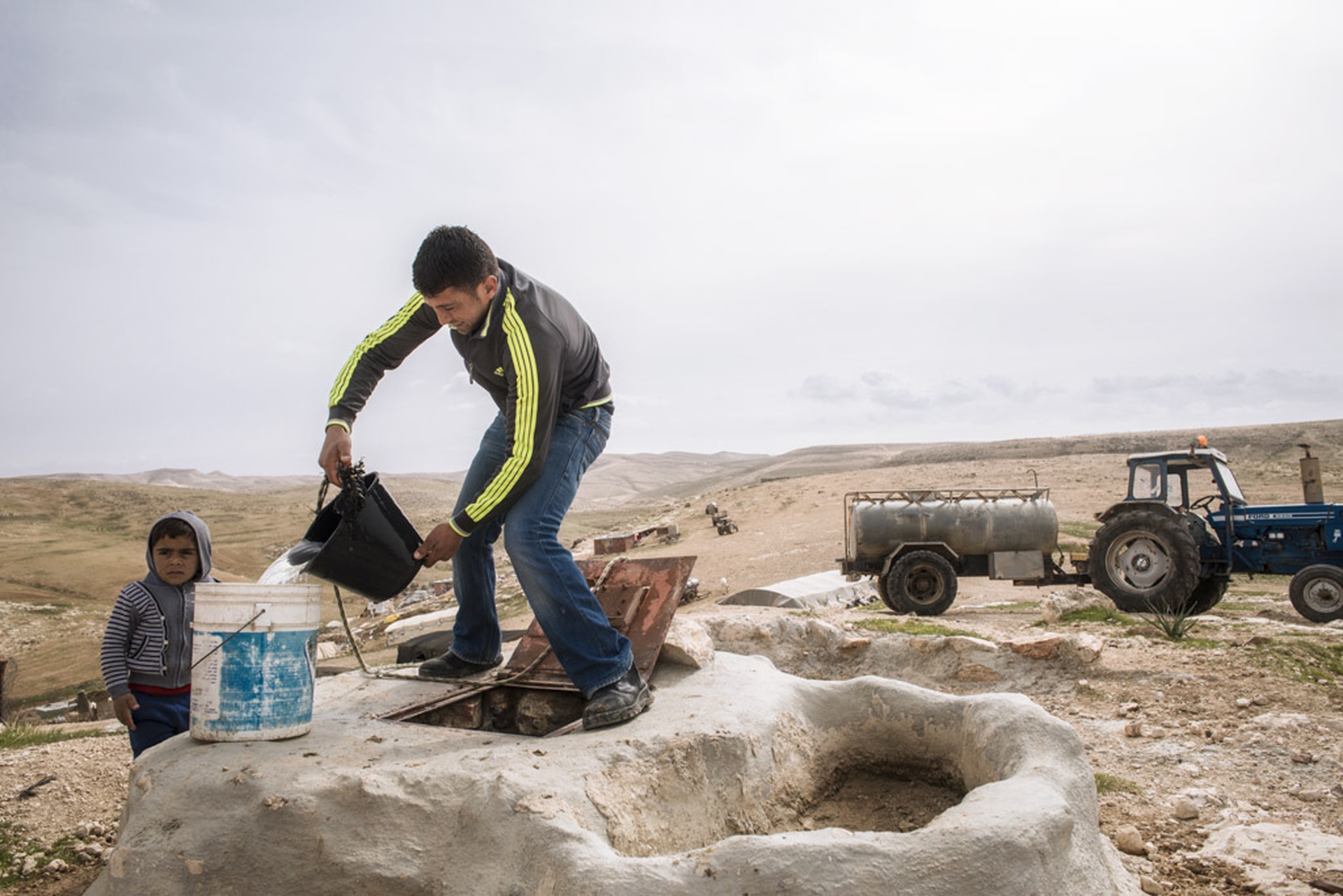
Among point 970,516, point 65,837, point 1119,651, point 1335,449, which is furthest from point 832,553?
point 1335,449

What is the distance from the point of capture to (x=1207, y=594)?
32.4ft

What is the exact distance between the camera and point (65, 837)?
12.2 feet

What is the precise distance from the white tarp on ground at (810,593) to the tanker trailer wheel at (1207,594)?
4.16m

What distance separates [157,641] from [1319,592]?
1032 centimetres

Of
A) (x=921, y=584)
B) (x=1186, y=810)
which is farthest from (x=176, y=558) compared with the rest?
(x=921, y=584)

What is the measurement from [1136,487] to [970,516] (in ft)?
6.40

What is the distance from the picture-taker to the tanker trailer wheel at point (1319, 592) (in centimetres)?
866

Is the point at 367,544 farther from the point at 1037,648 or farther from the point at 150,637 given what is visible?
the point at 1037,648

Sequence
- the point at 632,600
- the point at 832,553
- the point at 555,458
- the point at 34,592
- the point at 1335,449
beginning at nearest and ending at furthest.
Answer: the point at 555,458
the point at 632,600
the point at 832,553
the point at 34,592
the point at 1335,449

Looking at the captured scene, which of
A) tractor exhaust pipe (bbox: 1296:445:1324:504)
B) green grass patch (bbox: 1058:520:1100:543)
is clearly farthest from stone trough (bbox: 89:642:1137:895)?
green grass patch (bbox: 1058:520:1100:543)

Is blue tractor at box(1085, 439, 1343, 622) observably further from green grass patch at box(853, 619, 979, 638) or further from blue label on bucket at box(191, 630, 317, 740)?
blue label on bucket at box(191, 630, 317, 740)

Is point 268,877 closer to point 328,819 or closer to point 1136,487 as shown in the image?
point 328,819

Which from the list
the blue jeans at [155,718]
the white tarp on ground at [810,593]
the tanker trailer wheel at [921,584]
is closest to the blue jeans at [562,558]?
the blue jeans at [155,718]

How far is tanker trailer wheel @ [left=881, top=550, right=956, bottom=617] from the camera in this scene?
10.5m
